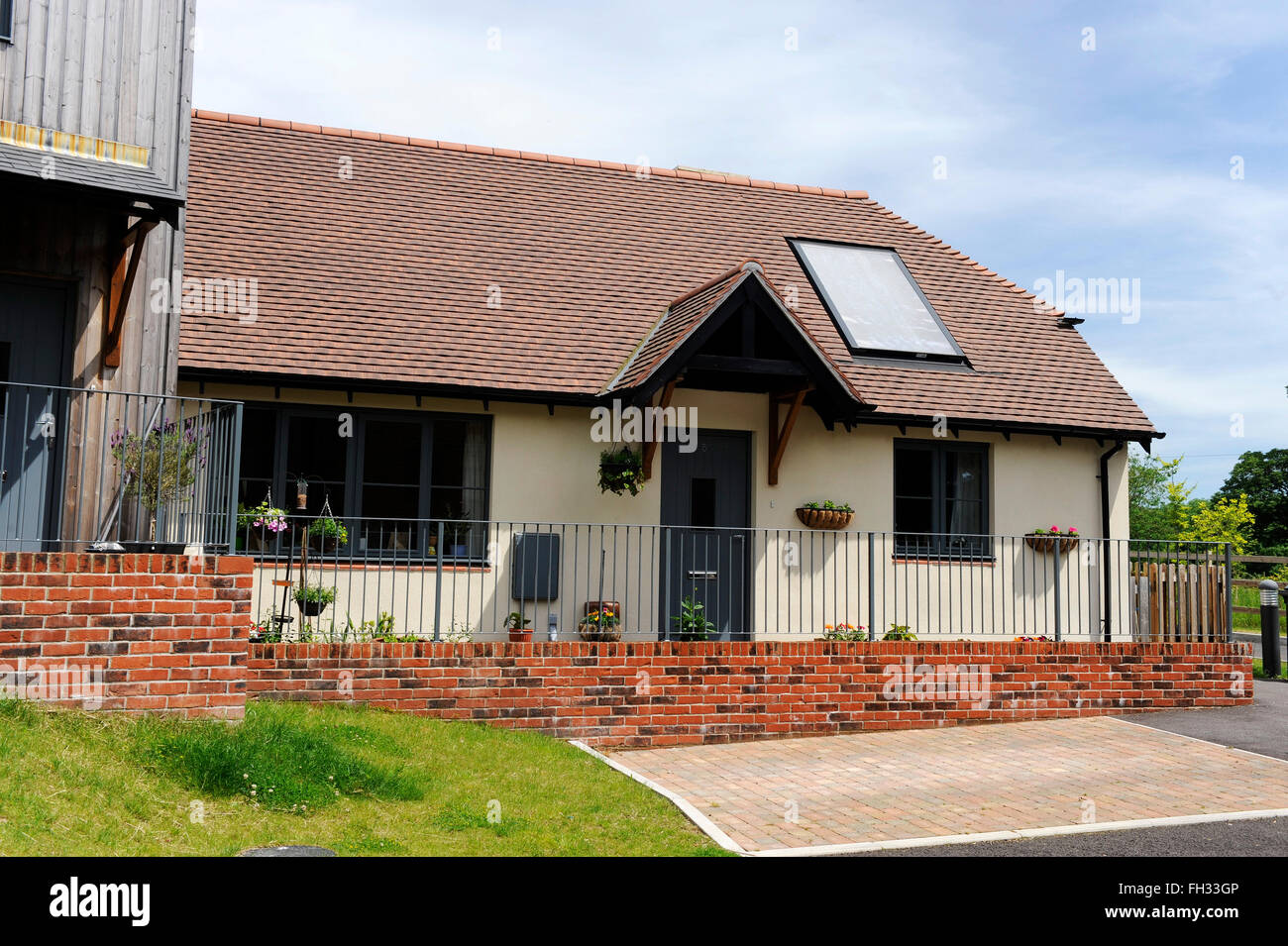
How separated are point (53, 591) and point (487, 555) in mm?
5343

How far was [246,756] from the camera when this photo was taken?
23.9 ft

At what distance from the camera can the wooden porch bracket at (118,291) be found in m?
9.27

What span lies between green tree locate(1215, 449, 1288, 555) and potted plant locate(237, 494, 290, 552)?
56.1 m

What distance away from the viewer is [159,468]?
8.27 metres

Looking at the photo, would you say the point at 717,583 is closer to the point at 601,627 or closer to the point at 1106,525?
the point at 601,627

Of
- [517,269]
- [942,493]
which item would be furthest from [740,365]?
[517,269]

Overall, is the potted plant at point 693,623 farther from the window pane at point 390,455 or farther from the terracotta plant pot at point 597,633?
the window pane at point 390,455

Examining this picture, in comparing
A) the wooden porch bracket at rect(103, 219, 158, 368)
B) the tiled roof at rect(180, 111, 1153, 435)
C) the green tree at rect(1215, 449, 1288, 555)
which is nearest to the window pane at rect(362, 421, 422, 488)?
the tiled roof at rect(180, 111, 1153, 435)

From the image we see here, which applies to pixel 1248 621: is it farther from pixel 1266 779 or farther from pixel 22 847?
pixel 22 847

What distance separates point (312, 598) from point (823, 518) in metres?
6.13

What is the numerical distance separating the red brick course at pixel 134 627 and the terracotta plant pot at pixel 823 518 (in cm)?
711

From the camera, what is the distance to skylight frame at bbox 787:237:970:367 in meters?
14.6

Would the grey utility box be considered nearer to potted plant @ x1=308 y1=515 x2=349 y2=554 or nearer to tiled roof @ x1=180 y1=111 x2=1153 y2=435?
tiled roof @ x1=180 y1=111 x2=1153 y2=435

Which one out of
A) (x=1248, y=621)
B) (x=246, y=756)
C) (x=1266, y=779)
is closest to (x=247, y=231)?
(x=246, y=756)
